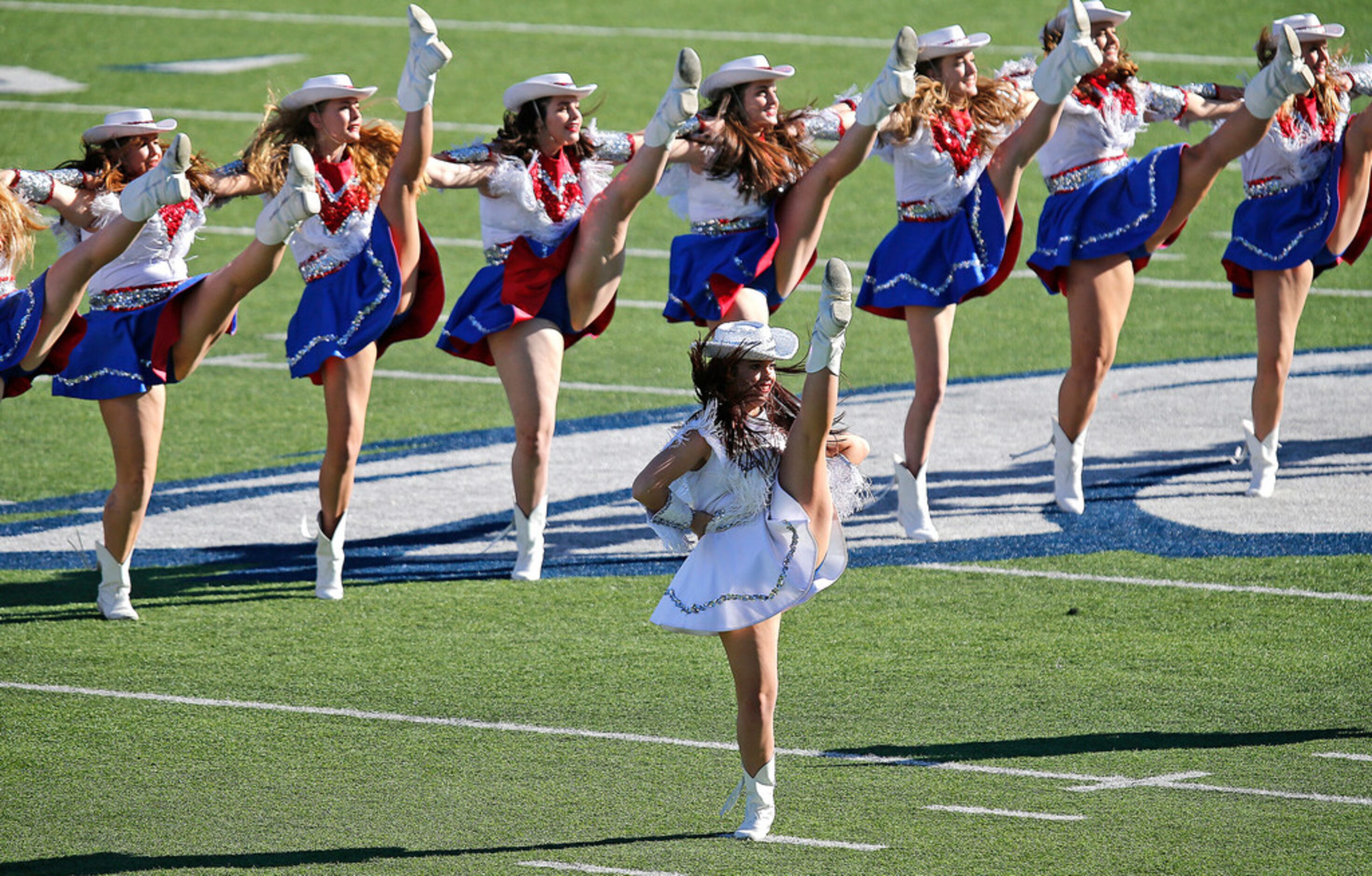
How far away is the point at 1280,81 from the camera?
655 centimetres

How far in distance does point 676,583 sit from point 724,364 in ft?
1.77

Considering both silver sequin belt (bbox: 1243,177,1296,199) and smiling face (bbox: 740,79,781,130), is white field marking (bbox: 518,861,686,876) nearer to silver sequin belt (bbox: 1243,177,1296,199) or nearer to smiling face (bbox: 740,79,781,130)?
smiling face (bbox: 740,79,781,130)

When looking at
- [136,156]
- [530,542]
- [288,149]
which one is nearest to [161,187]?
[136,156]

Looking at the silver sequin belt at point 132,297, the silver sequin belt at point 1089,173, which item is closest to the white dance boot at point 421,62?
the silver sequin belt at point 132,297

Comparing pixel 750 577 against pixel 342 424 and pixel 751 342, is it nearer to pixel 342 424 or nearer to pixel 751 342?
pixel 751 342

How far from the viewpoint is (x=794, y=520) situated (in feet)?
14.5

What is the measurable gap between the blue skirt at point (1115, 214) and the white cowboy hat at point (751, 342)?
10.2 feet

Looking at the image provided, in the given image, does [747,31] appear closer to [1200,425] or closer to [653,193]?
[653,193]

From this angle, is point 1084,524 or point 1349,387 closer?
point 1084,524

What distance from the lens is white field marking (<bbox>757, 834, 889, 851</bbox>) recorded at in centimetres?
436

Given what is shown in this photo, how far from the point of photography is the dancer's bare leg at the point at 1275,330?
7.61 metres

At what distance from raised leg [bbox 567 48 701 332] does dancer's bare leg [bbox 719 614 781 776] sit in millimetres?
2387

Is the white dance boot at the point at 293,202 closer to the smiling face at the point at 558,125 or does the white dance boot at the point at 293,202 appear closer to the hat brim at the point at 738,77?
the smiling face at the point at 558,125

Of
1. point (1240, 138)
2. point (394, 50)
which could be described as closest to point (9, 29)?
point (394, 50)
